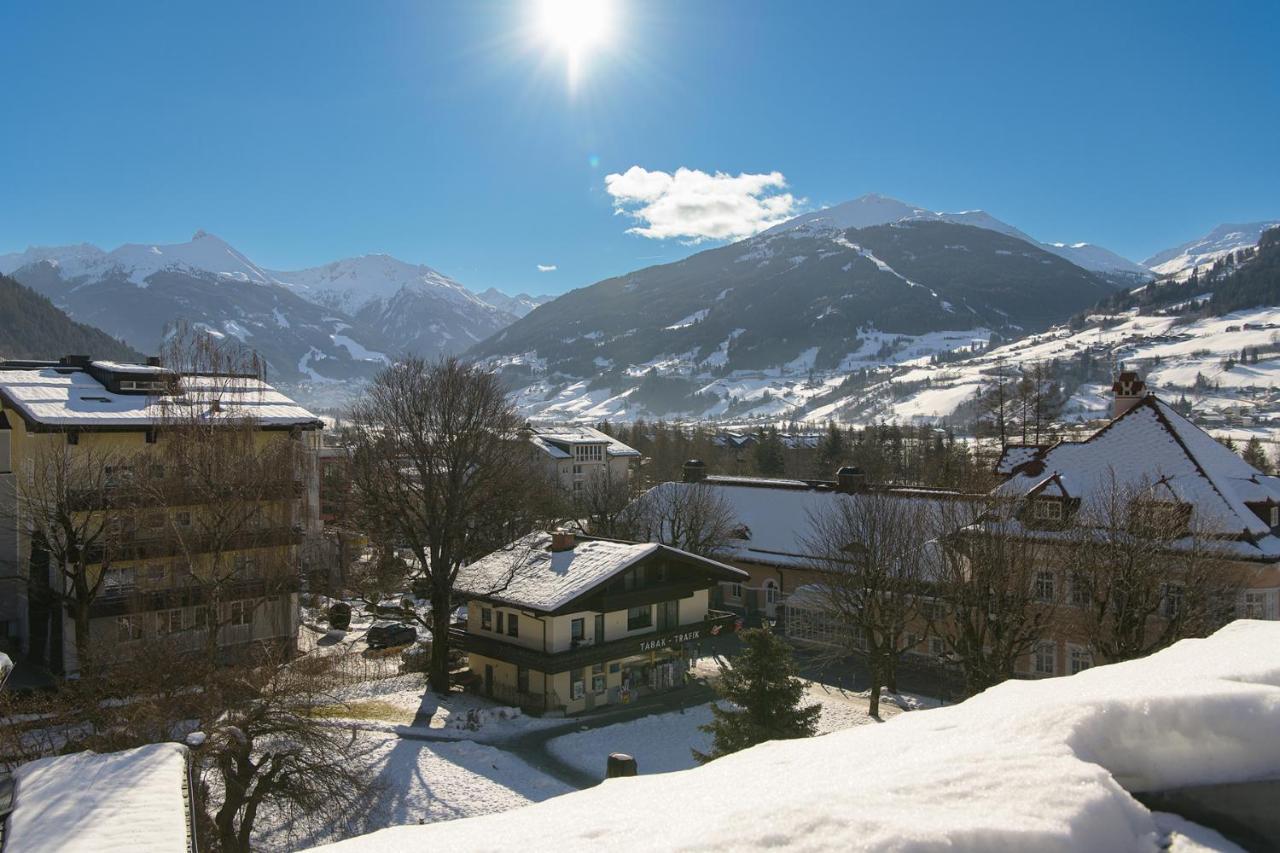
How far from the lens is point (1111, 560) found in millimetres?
25312

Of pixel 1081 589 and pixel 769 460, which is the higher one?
pixel 769 460

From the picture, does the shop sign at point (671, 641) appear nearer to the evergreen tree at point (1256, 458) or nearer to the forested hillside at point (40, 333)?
the evergreen tree at point (1256, 458)

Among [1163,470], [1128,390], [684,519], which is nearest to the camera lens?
[1163,470]

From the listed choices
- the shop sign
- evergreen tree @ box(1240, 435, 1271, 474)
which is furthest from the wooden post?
evergreen tree @ box(1240, 435, 1271, 474)

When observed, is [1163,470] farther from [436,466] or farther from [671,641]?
[436,466]

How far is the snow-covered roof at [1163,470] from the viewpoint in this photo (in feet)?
103

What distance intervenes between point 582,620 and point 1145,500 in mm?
21882

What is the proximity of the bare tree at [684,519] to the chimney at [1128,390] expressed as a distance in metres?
23.6

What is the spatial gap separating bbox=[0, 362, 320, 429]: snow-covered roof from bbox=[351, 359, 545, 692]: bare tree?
350 cm

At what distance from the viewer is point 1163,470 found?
33.7m

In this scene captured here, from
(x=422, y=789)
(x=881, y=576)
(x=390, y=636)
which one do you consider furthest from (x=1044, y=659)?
(x=390, y=636)

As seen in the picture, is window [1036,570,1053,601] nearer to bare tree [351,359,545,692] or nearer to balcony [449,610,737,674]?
balcony [449,610,737,674]

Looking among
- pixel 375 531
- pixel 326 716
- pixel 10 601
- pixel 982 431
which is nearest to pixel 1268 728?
pixel 326 716

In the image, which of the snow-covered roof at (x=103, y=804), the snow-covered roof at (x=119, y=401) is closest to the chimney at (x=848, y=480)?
the snow-covered roof at (x=119, y=401)
